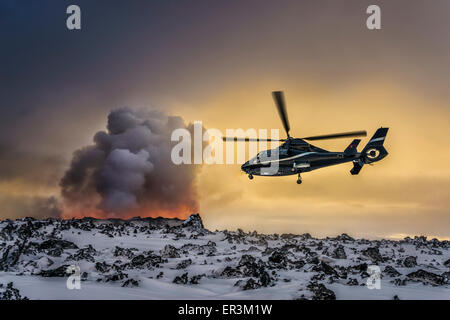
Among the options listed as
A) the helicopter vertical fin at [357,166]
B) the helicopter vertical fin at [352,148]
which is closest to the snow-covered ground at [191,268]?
the helicopter vertical fin at [357,166]

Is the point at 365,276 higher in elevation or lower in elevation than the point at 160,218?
lower

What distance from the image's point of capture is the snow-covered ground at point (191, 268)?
17469 mm

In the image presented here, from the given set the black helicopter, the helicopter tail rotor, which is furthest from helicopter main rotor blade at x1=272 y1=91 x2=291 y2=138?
the helicopter tail rotor

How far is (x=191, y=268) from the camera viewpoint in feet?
73.7

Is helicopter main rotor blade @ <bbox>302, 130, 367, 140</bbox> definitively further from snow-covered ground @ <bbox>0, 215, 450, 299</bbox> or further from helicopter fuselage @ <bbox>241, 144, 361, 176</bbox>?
snow-covered ground @ <bbox>0, 215, 450, 299</bbox>

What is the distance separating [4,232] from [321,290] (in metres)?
23.4

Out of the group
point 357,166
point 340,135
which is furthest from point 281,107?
point 357,166

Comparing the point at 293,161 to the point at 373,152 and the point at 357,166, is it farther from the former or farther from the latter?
the point at 373,152

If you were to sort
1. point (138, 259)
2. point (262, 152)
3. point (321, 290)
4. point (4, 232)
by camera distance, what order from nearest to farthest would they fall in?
point (321, 290) < point (138, 259) < point (262, 152) < point (4, 232)

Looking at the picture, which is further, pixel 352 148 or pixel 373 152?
pixel 373 152

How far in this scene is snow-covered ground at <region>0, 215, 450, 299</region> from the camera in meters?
17.5
